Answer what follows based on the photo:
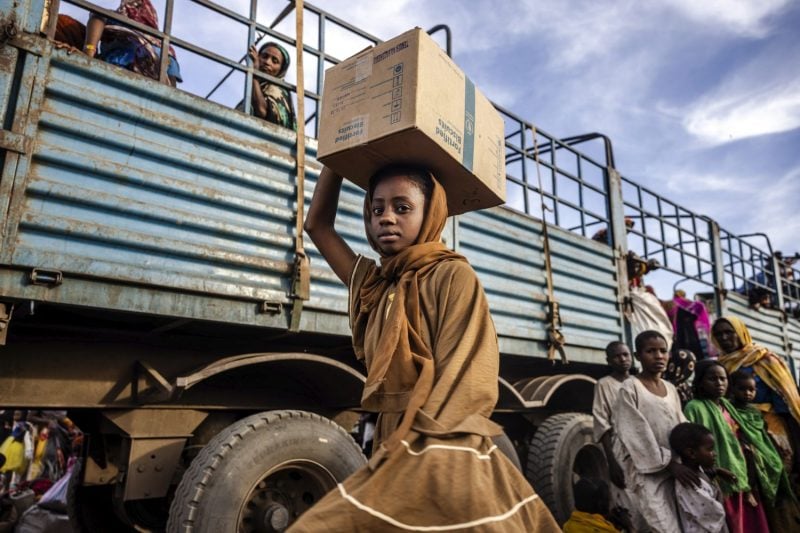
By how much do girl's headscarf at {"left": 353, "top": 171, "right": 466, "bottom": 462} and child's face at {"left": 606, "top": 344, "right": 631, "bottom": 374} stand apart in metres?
3.52

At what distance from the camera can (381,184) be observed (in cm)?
149

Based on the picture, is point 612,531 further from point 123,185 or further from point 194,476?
point 123,185

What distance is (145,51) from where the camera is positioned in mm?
2984

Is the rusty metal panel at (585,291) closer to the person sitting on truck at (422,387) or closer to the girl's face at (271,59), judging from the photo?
the girl's face at (271,59)

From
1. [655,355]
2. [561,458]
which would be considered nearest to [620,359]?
[655,355]

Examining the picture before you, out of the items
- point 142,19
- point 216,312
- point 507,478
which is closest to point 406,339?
point 507,478

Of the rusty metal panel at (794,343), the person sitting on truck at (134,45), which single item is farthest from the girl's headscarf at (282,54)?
the rusty metal panel at (794,343)

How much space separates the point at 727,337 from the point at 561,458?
1.98 metres

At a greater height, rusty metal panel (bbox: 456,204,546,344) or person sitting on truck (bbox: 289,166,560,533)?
rusty metal panel (bbox: 456,204,546,344)

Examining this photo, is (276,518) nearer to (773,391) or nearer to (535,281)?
(535,281)

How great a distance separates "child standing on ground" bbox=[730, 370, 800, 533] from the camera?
400 cm

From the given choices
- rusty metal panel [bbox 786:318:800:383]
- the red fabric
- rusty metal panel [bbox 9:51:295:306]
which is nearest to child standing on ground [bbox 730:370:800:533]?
the red fabric

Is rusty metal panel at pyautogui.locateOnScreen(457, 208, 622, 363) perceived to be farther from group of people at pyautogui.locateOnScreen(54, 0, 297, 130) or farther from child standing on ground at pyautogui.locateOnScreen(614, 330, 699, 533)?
group of people at pyautogui.locateOnScreen(54, 0, 297, 130)

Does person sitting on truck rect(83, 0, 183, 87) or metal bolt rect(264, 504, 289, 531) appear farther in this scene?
person sitting on truck rect(83, 0, 183, 87)
